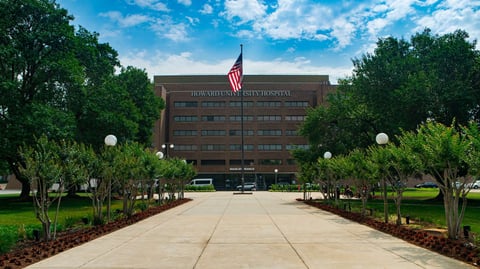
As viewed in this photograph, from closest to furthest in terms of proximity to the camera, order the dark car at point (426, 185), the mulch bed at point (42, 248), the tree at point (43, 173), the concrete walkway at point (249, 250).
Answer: the concrete walkway at point (249, 250)
the mulch bed at point (42, 248)
the tree at point (43, 173)
the dark car at point (426, 185)

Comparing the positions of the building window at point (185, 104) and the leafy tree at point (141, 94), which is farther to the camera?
the building window at point (185, 104)

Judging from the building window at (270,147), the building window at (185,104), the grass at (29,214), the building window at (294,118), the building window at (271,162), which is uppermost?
the building window at (185,104)

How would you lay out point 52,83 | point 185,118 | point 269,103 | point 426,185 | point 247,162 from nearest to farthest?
point 52,83
point 426,185
point 247,162
point 185,118
point 269,103

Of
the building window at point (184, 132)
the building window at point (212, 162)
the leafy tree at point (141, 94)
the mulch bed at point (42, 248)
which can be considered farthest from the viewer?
the building window at point (184, 132)

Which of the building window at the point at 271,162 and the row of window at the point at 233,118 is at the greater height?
the row of window at the point at 233,118

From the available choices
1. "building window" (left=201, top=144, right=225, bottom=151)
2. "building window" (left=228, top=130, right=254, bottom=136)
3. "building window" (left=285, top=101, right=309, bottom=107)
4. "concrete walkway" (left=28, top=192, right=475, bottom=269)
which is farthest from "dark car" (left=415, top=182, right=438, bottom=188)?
"concrete walkway" (left=28, top=192, right=475, bottom=269)

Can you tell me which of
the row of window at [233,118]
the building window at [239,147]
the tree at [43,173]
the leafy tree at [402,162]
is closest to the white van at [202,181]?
the building window at [239,147]

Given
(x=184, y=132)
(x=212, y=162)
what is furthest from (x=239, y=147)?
(x=184, y=132)

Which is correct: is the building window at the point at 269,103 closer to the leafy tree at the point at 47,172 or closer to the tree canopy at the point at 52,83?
the tree canopy at the point at 52,83

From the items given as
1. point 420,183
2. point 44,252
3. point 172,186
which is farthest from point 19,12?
point 420,183

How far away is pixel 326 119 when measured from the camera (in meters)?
36.3

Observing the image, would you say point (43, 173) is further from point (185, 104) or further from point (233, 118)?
point (185, 104)

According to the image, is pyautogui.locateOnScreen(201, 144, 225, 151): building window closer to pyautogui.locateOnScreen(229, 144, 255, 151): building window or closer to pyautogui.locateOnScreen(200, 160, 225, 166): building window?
pyautogui.locateOnScreen(229, 144, 255, 151): building window

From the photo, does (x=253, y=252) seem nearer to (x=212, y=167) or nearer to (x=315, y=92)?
(x=212, y=167)
